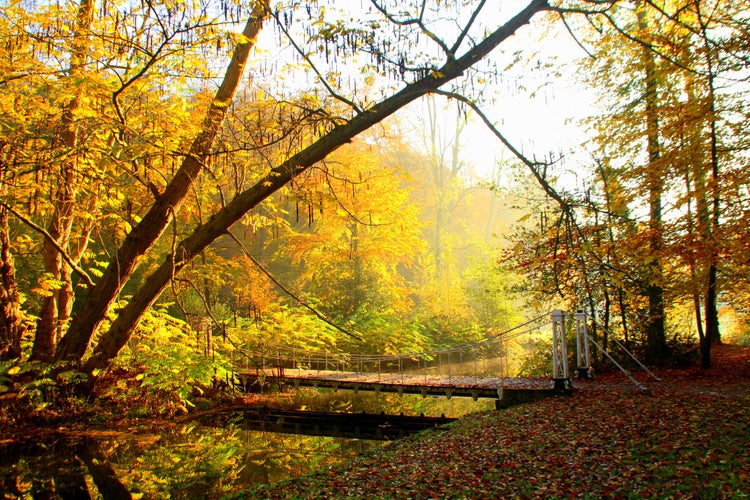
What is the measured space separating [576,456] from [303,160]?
4429 millimetres

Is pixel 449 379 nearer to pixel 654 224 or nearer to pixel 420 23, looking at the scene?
pixel 654 224

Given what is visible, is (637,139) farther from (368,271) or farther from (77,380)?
(77,380)

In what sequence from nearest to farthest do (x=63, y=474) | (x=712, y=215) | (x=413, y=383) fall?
(x=63, y=474)
(x=712, y=215)
(x=413, y=383)

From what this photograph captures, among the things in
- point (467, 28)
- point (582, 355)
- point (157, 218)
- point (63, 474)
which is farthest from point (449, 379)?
point (467, 28)

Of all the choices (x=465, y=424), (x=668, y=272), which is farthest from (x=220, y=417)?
(x=668, y=272)

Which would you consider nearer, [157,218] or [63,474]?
[63,474]

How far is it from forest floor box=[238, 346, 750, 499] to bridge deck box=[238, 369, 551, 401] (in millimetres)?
1557

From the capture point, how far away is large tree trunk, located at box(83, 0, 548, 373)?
557 centimetres

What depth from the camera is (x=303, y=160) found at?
6.15 metres

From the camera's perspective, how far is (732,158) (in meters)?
9.02

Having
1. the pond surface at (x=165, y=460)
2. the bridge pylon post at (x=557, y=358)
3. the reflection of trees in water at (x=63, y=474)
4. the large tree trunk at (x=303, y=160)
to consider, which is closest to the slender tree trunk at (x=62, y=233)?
the large tree trunk at (x=303, y=160)

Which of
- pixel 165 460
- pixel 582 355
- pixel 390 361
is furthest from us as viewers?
pixel 390 361

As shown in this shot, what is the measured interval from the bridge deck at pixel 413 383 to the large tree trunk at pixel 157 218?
3.12m

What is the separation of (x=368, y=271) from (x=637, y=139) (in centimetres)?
861
